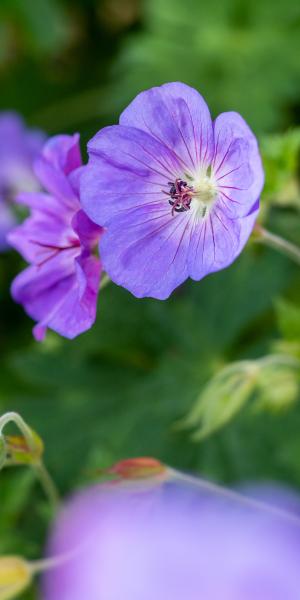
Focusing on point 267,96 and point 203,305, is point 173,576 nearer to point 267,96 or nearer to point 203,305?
point 203,305

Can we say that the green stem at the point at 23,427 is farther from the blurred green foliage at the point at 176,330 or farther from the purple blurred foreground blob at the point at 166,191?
the blurred green foliage at the point at 176,330

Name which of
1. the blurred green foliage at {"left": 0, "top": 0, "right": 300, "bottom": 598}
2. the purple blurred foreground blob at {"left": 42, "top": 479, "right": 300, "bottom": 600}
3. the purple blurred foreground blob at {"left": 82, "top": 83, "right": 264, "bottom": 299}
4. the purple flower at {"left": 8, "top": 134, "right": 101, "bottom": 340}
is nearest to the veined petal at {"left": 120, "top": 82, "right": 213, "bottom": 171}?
the purple blurred foreground blob at {"left": 82, "top": 83, "right": 264, "bottom": 299}

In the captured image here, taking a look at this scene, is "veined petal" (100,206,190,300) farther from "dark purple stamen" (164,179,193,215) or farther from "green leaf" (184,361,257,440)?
"green leaf" (184,361,257,440)

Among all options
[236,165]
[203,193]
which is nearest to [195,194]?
[203,193]

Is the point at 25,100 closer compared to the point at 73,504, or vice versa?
the point at 73,504

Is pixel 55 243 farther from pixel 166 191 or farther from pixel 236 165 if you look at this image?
pixel 236 165

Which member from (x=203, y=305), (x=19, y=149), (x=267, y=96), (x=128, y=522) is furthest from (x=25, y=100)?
(x=128, y=522)

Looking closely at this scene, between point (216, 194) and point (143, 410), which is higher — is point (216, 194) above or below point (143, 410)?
above
